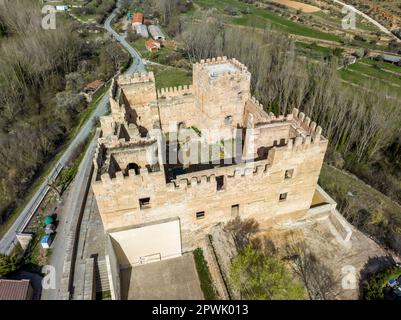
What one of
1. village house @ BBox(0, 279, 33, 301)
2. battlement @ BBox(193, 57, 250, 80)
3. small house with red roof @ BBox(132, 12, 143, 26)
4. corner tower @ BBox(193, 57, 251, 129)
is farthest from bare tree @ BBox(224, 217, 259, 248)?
small house with red roof @ BBox(132, 12, 143, 26)

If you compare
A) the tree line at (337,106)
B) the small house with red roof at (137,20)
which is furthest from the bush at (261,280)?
the small house with red roof at (137,20)

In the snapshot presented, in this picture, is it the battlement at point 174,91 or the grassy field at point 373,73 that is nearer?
the battlement at point 174,91

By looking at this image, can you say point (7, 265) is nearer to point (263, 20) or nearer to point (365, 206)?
point (365, 206)

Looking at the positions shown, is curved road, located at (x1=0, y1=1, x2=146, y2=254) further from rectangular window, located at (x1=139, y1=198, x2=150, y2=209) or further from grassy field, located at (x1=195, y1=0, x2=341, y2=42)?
grassy field, located at (x1=195, y1=0, x2=341, y2=42)

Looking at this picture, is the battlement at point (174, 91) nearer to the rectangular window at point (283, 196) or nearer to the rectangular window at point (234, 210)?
the rectangular window at point (234, 210)

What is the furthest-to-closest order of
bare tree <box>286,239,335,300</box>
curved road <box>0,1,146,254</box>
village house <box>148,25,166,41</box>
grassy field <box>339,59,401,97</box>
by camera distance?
village house <box>148,25,166,41</box>
grassy field <box>339,59,401,97</box>
curved road <box>0,1,146,254</box>
bare tree <box>286,239,335,300</box>

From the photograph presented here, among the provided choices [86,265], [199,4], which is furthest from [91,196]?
[199,4]

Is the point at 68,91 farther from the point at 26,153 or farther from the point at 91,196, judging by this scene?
the point at 91,196
